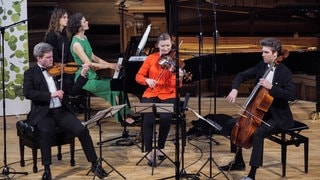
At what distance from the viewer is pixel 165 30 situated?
9.65 meters

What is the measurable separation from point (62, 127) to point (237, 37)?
3.28m

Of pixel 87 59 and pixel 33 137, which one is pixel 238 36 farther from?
pixel 33 137

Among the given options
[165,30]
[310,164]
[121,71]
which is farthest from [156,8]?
[310,164]

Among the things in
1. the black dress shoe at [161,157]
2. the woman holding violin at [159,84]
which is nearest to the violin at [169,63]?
the woman holding violin at [159,84]

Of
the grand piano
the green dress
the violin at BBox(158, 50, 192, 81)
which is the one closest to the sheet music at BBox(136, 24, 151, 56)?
the grand piano

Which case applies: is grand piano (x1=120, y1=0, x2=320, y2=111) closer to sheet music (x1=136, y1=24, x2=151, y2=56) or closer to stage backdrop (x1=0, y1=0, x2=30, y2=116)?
sheet music (x1=136, y1=24, x2=151, y2=56)

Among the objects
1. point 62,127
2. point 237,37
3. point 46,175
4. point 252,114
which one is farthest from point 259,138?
point 237,37

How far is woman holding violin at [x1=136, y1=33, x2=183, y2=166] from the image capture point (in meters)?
6.48

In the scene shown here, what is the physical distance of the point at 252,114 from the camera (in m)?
5.76

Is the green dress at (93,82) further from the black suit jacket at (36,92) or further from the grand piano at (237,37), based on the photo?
the black suit jacket at (36,92)

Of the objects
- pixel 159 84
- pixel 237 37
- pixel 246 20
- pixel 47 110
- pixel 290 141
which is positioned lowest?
pixel 290 141

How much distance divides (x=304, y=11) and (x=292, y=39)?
429 millimetres

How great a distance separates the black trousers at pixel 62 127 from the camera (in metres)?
6.02

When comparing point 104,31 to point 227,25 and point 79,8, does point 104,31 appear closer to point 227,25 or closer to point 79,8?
point 79,8
